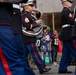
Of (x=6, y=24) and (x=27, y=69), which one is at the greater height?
(x=6, y=24)

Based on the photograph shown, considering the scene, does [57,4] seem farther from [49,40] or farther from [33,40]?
[33,40]

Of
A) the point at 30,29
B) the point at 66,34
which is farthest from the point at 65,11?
the point at 30,29

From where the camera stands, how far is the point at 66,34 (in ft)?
30.7

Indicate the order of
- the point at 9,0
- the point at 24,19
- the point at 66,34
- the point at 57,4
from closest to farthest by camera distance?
the point at 9,0 → the point at 24,19 → the point at 66,34 → the point at 57,4

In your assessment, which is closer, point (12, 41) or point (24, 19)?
point (12, 41)

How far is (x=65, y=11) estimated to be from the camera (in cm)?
936

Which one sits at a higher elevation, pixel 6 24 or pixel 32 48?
pixel 6 24

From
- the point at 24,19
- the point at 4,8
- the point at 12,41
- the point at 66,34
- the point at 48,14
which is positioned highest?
the point at 4,8

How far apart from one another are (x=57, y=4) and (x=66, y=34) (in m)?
13.5

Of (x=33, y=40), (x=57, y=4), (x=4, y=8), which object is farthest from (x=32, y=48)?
(x=57, y=4)

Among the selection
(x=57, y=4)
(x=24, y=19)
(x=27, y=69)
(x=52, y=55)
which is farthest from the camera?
(x=57, y=4)

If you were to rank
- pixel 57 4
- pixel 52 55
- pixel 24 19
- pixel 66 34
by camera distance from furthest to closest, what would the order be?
pixel 57 4
pixel 52 55
pixel 66 34
pixel 24 19

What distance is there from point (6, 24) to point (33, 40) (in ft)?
15.7

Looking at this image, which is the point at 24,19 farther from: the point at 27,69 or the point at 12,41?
the point at 12,41
